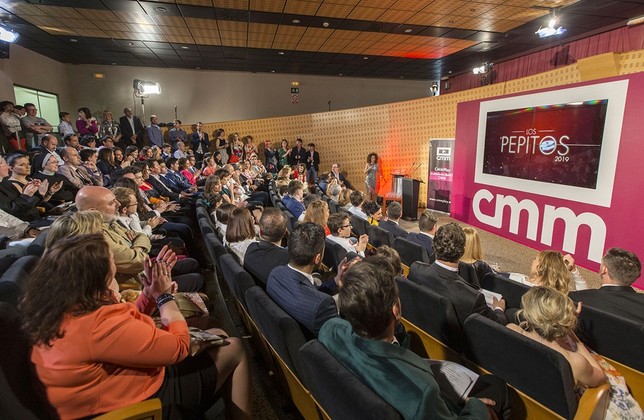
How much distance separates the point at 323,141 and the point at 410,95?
6.81 meters

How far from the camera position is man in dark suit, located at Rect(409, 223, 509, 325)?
81.7 inches

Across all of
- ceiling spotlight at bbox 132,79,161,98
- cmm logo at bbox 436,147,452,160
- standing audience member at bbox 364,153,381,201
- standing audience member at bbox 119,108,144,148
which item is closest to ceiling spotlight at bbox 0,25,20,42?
standing audience member at bbox 119,108,144,148

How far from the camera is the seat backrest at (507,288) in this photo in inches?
97.1

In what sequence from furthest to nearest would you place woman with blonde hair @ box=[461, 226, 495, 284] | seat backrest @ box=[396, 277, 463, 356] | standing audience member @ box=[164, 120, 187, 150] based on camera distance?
standing audience member @ box=[164, 120, 187, 150] → woman with blonde hair @ box=[461, 226, 495, 284] → seat backrest @ box=[396, 277, 463, 356]

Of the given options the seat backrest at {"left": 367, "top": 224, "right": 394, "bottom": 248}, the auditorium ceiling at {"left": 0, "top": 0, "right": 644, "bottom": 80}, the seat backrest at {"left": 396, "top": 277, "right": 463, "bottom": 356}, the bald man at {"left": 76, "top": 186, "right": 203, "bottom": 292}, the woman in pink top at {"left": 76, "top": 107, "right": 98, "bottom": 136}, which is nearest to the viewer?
the seat backrest at {"left": 396, "top": 277, "right": 463, "bottom": 356}

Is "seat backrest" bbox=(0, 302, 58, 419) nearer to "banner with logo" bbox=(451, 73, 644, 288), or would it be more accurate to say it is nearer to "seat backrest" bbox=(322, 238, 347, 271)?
"seat backrest" bbox=(322, 238, 347, 271)

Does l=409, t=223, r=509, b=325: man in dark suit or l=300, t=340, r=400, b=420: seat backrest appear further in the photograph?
l=409, t=223, r=509, b=325: man in dark suit

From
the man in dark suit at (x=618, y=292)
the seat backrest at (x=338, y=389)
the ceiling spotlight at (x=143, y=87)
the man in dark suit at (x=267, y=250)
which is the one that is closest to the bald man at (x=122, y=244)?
the man in dark suit at (x=267, y=250)

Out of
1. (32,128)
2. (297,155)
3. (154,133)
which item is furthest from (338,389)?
(154,133)

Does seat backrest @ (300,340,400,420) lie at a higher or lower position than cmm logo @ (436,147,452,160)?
lower

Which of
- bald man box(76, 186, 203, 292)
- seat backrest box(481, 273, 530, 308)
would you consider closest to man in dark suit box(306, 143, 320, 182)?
bald man box(76, 186, 203, 292)

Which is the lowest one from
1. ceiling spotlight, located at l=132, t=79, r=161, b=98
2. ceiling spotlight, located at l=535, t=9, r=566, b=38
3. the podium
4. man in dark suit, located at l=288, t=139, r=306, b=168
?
the podium

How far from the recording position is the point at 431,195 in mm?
9062

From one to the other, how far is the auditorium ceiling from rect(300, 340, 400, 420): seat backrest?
23.2 ft
